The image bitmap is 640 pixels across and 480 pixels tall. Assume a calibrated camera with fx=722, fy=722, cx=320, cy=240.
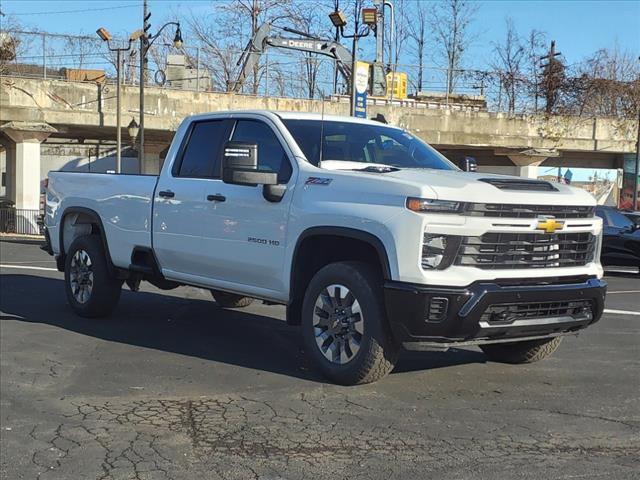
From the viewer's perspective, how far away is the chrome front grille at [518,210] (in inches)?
196

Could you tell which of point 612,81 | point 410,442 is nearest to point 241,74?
point 612,81

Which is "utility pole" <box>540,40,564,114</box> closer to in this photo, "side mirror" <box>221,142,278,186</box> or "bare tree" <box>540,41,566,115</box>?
"bare tree" <box>540,41,566,115</box>

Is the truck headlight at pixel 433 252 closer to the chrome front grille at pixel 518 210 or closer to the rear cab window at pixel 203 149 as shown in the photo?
the chrome front grille at pixel 518 210

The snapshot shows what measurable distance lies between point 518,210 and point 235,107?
24.4 m

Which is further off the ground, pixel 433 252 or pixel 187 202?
pixel 187 202

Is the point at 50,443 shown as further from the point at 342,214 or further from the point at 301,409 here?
the point at 342,214

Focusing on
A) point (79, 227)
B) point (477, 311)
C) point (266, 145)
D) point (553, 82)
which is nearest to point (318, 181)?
point (266, 145)

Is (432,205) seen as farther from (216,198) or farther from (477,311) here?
(216,198)

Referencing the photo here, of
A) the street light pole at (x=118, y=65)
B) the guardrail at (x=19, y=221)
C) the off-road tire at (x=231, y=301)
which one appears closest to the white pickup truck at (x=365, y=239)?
the off-road tire at (x=231, y=301)

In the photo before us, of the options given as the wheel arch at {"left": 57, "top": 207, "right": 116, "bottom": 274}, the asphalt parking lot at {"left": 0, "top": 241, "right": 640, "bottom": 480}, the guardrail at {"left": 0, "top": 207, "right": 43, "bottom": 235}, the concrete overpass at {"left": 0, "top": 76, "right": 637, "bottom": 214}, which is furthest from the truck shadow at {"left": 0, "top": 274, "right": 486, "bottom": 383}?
the guardrail at {"left": 0, "top": 207, "right": 43, "bottom": 235}

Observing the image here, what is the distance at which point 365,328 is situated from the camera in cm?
525

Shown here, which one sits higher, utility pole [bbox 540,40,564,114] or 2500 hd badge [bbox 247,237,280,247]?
utility pole [bbox 540,40,564,114]

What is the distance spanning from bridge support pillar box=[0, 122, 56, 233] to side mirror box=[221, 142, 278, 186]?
23352mm

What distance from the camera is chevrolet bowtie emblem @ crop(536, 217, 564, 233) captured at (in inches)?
204
